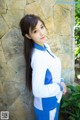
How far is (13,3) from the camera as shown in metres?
3.30

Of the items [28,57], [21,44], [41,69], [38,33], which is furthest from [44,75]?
[21,44]

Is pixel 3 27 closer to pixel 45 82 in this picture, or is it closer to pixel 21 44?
pixel 21 44

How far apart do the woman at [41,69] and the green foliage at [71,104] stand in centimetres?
47

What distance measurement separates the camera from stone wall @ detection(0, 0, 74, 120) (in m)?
3.34

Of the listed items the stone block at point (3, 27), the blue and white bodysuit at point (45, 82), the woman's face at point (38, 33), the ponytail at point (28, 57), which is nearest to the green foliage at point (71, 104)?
the blue and white bodysuit at point (45, 82)

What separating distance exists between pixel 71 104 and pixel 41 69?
1.01 m

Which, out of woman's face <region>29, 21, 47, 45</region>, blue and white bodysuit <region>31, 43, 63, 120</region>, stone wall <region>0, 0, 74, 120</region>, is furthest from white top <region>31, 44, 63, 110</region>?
stone wall <region>0, 0, 74, 120</region>

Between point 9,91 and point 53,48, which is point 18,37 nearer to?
point 53,48

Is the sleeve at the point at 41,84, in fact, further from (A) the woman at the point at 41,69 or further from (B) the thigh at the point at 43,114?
(B) the thigh at the point at 43,114

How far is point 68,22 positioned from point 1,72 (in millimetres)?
1106

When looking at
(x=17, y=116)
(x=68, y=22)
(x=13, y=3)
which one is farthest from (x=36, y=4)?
(x=17, y=116)

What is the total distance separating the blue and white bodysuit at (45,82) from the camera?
9.52 feet

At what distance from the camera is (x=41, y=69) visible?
2898mm

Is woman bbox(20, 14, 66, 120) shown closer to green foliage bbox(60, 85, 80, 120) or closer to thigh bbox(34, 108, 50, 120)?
thigh bbox(34, 108, 50, 120)
